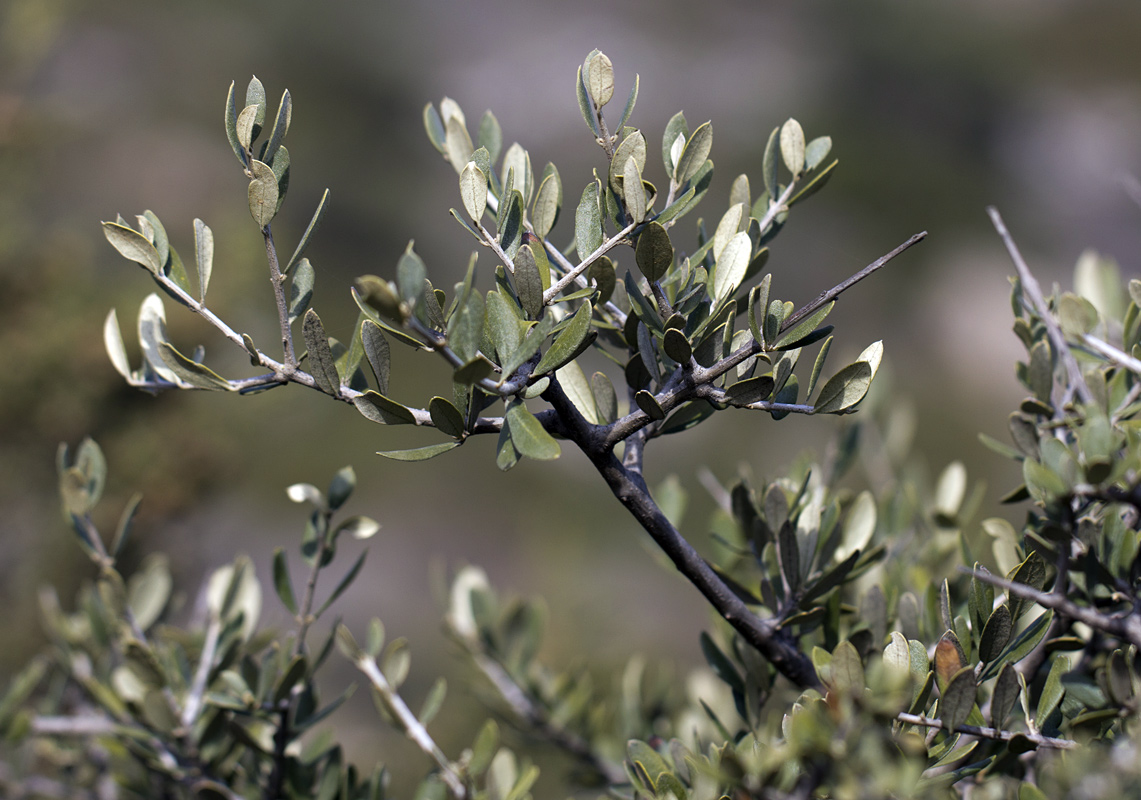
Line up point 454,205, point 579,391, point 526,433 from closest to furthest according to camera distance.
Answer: point 526,433 < point 579,391 < point 454,205

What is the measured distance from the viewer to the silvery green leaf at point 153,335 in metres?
0.44

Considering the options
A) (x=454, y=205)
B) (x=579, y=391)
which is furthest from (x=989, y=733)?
(x=454, y=205)

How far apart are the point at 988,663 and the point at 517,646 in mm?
499

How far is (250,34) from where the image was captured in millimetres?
6703

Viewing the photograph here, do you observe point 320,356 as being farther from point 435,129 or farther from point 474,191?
point 435,129

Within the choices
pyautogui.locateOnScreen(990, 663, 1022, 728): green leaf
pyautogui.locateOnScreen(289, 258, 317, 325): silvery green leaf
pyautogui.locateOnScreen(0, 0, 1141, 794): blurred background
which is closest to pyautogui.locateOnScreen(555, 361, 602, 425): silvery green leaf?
pyautogui.locateOnScreen(289, 258, 317, 325): silvery green leaf

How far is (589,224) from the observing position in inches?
16.0

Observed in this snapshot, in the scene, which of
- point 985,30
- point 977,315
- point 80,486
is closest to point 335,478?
point 80,486

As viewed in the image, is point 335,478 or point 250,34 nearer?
point 335,478

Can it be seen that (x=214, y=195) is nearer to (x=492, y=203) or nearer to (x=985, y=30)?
(x=492, y=203)

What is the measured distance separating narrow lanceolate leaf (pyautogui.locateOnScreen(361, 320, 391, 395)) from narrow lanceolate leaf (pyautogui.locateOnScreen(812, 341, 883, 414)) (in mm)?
221

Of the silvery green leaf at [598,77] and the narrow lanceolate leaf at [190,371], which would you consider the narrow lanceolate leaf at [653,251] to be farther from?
the narrow lanceolate leaf at [190,371]

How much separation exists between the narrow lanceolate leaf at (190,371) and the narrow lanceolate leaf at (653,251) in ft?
0.73

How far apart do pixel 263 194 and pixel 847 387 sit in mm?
306
